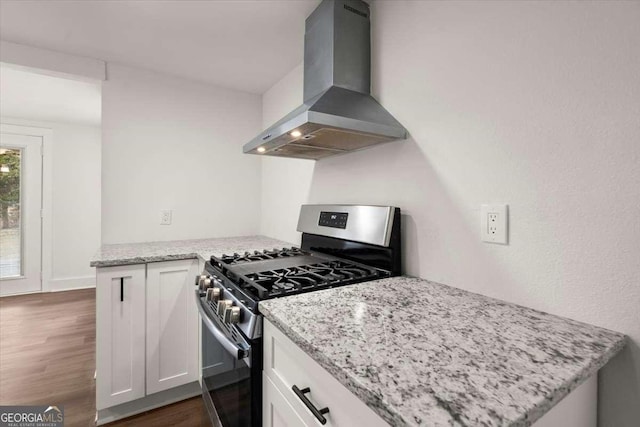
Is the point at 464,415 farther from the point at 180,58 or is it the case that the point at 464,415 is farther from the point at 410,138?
the point at 180,58

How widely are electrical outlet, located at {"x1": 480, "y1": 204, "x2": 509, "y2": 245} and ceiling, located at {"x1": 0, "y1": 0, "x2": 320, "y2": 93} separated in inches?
49.5

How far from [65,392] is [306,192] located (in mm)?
1970

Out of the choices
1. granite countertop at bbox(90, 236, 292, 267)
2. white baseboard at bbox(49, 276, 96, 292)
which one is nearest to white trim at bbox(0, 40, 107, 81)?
granite countertop at bbox(90, 236, 292, 267)

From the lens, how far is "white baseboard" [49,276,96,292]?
3814 mm

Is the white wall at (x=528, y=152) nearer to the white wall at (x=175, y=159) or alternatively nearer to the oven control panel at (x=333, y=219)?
the oven control panel at (x=333, y=219)

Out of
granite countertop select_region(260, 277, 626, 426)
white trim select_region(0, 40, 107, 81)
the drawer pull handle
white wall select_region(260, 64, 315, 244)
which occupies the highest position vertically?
white trim select_region(0, 40, 107, 81)

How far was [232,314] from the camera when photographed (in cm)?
99

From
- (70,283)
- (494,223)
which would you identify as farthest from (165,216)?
(70,283)

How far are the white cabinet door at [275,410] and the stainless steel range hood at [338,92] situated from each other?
0.86 metres

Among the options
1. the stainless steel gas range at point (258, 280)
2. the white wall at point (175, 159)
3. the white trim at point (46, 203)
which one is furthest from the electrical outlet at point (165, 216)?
the white trim at point (46, 203)

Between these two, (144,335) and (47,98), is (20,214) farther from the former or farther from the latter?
(144,335)

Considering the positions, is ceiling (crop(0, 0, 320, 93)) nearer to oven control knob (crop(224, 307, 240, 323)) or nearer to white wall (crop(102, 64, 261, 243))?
white wall (crop(102, 64, 261, 243))

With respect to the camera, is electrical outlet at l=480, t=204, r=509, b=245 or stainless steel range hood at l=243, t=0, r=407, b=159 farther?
stainless steel range hood at l=243, t=0, r=407, b=159

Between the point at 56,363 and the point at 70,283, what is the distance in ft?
7.35
